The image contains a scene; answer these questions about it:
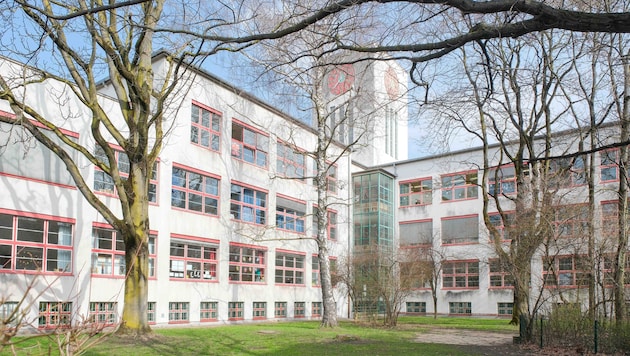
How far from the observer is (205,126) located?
26.4 m

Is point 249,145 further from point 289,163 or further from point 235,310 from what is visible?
point 235,310

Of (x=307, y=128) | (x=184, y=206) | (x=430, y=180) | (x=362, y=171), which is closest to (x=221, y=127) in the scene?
(x=184, y=206)

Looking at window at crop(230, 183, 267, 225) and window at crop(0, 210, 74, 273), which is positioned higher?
window at crop(230, 183, 267, 225)

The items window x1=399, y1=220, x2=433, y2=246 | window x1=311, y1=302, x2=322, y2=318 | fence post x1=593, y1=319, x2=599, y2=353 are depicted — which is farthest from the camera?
window x1=399, y1=220, x2=433, y2=246

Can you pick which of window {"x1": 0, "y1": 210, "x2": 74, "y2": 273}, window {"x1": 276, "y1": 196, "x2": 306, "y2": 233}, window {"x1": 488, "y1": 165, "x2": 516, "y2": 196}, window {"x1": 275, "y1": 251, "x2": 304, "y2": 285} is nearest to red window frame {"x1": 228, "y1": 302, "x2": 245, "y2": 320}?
window {"x1": 275, "y1": 251, "x2": 304, "y2": 285}

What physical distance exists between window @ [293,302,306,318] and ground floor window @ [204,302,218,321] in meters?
6.57

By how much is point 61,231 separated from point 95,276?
2015mm

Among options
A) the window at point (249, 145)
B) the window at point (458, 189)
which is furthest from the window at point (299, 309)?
the window at point (458, 189)

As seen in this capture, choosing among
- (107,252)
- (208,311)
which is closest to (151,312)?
(107,252)

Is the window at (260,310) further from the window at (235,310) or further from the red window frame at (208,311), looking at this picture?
the red window frame at (208,311)

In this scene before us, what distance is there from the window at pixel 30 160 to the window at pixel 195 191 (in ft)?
16.8

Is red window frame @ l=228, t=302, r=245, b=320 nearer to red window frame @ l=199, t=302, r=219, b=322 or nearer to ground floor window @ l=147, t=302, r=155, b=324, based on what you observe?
red window frame @ l=199, t=302, r=219, b=322

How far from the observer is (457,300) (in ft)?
127

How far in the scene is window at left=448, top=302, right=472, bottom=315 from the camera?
38.1 m
